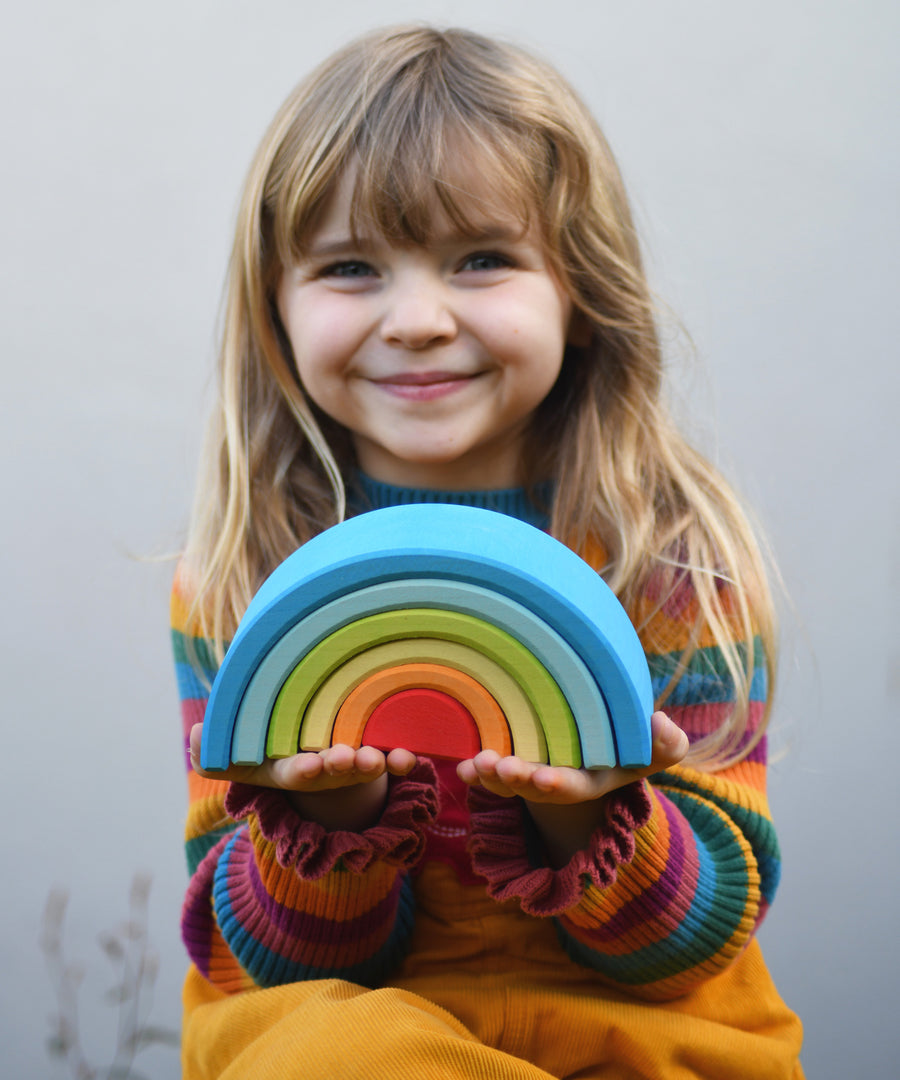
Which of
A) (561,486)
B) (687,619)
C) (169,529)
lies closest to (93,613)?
(169,529)

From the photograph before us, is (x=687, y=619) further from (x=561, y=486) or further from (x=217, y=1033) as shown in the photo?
(x=217, y=1033)

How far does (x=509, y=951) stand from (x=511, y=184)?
26.8 inches

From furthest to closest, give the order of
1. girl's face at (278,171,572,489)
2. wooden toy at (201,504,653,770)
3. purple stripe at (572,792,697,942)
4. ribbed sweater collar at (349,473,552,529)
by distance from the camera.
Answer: ribbed sweater collar at (349,473,552,529) < girl's face at (278,171,572,489) < purple stripe at (572,792,697,942) < wooden toy at (201,504,653,770)

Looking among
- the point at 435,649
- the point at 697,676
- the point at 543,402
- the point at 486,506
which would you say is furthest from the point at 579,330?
the point at 435,649

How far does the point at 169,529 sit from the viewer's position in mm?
1561

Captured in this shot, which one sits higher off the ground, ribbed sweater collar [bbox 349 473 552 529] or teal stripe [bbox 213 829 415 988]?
ribbed sweater collar [bbox 349 473 552 529]

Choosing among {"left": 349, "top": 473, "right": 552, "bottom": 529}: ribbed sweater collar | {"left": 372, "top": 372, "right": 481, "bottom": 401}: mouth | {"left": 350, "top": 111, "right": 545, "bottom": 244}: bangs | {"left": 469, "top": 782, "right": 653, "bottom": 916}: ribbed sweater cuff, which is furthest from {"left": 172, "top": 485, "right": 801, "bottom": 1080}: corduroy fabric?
{"left": 350, "top": 111, "right": 545, "bottom": 244}: bangs

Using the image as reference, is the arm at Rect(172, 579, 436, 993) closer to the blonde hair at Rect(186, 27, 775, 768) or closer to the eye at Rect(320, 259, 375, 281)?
the blonde hair at Rect(186, 27, 775, 768)

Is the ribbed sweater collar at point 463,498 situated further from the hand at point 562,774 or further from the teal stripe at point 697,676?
the hand at point 562,774

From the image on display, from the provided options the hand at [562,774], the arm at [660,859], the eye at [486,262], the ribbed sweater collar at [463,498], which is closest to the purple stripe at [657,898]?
the arm at [660,859]

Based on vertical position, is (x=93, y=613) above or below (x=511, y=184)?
below

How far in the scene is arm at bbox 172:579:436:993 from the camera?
32.5 inches

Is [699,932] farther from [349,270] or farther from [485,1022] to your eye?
[349,270]

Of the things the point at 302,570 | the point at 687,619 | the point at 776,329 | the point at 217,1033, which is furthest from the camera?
the point at 776,329
